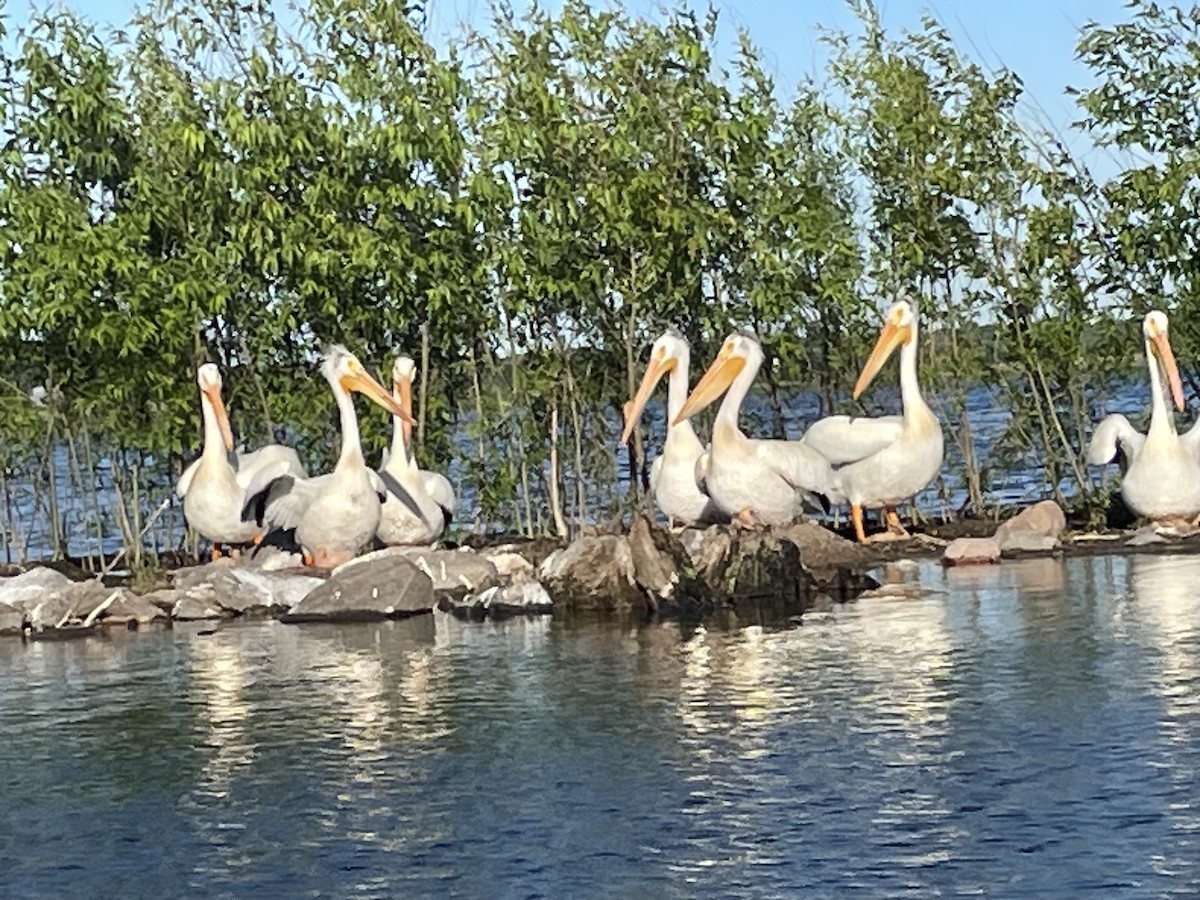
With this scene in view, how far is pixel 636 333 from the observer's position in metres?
20.9

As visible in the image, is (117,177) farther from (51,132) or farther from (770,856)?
(770,856)

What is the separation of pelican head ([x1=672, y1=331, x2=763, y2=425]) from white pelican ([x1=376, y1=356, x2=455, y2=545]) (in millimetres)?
2052

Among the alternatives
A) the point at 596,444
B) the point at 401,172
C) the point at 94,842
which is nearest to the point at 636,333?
the point at 596,444

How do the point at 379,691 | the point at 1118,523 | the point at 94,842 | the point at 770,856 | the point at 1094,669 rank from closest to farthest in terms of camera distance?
the point at 770,856 → the point at 94,842 → the point at 1094,669 → the point at 379,691 → the point at 1118,523

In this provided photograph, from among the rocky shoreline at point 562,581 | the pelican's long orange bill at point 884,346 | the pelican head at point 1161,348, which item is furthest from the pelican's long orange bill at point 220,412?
the pelican head at point 1161,348

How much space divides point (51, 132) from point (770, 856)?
13.7 meters

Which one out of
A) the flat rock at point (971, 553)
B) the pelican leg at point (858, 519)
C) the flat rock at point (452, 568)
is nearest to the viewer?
the flat rock at point (452, 568)

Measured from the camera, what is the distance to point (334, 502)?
17312 millimetres

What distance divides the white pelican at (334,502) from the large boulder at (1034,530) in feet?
15.2

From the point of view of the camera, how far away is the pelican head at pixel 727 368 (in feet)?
61.1

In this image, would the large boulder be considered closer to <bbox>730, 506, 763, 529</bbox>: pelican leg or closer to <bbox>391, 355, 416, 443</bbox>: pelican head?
<bbox>730, 506, 763, 529</bbox>: pelican leg

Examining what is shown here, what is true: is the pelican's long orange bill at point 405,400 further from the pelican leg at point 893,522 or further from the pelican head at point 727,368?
the pelican leg at point 893,522

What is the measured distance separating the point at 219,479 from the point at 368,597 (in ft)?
11.1

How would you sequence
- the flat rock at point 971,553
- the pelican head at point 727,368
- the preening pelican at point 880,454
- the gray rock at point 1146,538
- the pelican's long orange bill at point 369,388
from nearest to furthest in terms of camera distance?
the flat rock at point 971,553 < the gray rock at point 1146,538 < the preening pelican at point 880,454 < the pelican's long orange bill at point 369,388 < the pelican head at point 727,368
